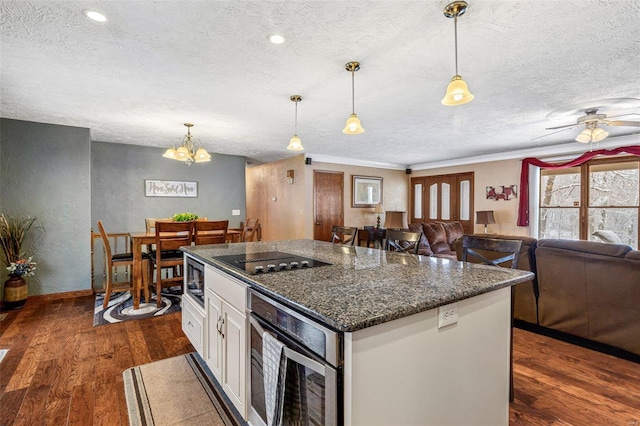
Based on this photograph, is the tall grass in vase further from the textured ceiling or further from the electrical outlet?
the electrical outlet

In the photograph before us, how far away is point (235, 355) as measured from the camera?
5.51 feet

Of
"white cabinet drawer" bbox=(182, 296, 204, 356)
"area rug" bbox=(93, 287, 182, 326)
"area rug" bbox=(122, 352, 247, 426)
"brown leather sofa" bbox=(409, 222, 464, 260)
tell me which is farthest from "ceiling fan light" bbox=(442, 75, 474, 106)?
"area rug" bbox=(93, 287, 182, 326)

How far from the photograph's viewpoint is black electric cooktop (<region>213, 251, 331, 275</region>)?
1649 millimetres

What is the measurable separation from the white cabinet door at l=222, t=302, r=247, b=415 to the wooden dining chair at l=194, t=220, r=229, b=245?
2.07 meters

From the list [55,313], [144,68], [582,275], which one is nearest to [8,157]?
[55,313]

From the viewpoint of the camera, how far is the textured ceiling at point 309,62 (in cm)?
178

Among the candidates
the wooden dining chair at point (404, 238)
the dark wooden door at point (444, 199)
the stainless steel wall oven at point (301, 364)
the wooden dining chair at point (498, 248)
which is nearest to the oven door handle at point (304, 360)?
the stainless steel wall oven at point (301, 364)

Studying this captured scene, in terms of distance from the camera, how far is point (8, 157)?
3.85 m

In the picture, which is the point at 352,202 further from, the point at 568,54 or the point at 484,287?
the point at 484,287

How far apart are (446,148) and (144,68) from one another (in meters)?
5.09

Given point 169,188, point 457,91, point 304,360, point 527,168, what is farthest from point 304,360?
point 527,168

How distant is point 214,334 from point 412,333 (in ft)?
4.43

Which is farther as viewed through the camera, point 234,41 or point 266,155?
point 266,155

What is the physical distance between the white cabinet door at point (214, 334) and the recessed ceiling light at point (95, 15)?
5.71 ft
